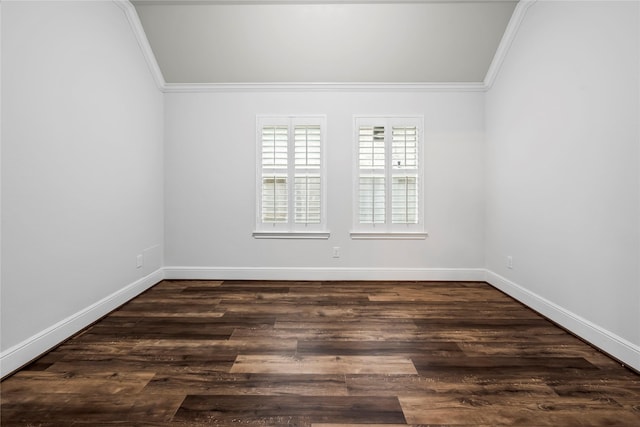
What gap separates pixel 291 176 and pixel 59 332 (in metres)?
2.58

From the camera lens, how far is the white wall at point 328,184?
3.83 m

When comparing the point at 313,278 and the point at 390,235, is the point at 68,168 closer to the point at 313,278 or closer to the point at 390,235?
the point at 313,278

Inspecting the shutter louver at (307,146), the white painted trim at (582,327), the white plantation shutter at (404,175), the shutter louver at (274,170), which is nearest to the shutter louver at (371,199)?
the white plantation shutter at (404,175)

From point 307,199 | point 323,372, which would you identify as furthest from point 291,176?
point 323,372

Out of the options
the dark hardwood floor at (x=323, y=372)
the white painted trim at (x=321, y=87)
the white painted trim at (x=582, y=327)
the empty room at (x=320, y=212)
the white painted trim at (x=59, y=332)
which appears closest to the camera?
the dark hardwood floor at (x=323, y=372)

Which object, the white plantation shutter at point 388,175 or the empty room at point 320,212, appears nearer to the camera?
the empty room at point 320,212

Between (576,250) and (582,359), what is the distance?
0.83 metres

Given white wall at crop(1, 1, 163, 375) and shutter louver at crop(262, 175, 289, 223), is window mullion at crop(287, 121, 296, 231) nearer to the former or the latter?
shutter louver at crop(262, 175, 289, 223)

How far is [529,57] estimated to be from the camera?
296 cm

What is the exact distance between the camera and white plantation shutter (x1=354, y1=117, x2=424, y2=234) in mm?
3848

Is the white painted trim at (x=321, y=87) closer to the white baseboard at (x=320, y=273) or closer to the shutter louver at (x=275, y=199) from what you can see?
the shutter louver at (x=275, y=199)

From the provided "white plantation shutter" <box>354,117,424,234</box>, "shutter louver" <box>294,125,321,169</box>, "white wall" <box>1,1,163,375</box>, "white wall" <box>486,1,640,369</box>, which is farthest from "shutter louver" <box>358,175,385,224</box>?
"white wall" <box>1,1,163,375</box>

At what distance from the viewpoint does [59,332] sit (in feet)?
7.20

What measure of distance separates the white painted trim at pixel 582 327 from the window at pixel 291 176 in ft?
→ 7.07
